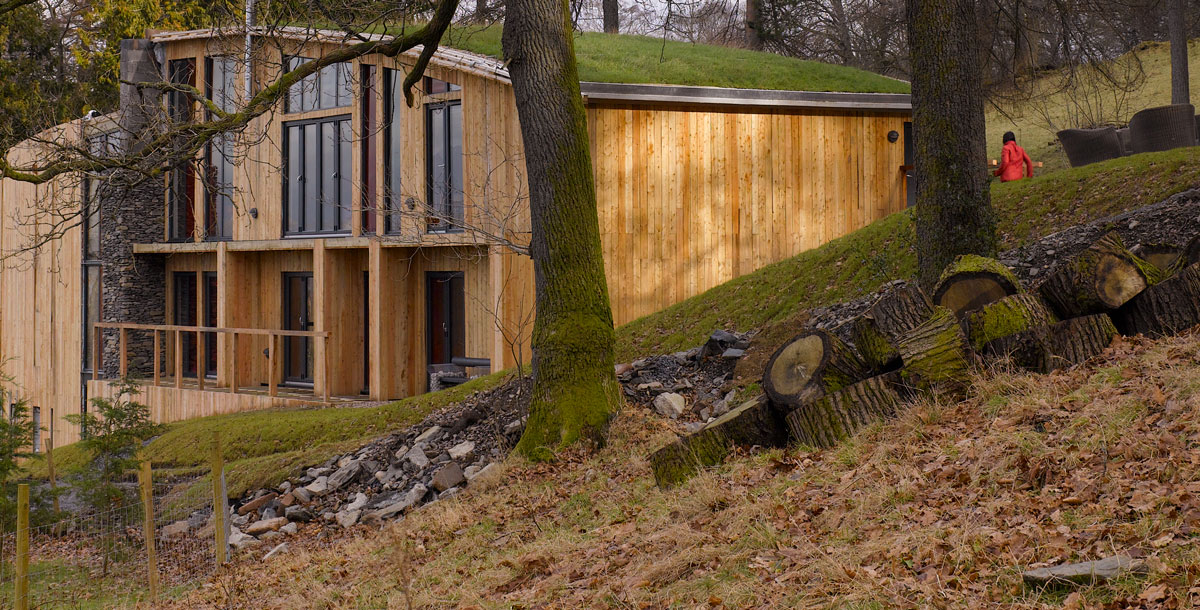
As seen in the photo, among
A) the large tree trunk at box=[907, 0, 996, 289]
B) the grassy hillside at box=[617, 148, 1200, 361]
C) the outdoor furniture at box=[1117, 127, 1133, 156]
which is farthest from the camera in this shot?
the outdoor furniture at box=[1117, 127, 1133, 156]

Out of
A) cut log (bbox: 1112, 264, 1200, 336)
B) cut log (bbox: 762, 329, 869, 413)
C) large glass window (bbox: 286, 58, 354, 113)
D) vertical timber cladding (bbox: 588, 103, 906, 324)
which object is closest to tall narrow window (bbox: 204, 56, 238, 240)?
large glass window (bbox: 286, 58, 354, 113)

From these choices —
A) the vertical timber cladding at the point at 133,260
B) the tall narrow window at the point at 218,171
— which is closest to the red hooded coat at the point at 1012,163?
the tall narrow window at the point at 218,171

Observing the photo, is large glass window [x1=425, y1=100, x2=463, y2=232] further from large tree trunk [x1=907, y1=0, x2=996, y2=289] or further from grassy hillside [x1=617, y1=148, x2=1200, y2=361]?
large tree trunk [x1=907, y1=0, x2=996, y2=289]

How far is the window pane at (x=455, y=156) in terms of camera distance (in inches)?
662

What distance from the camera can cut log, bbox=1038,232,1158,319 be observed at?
253 inches

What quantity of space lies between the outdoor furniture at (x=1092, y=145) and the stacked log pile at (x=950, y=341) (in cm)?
1085

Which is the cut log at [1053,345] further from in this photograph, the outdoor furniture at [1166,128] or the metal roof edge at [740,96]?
the outdoor furniture at [1166,128]

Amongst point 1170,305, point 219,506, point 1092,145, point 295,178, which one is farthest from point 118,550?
point 1092,145

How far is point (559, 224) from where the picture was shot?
9617 mm

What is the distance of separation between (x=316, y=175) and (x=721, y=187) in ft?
26.4

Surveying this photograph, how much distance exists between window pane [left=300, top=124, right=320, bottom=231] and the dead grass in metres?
12.8

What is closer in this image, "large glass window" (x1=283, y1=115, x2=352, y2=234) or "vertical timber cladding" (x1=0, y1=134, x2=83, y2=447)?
"large glass window" (x1=283, y1=115, x2=352, y2=234)

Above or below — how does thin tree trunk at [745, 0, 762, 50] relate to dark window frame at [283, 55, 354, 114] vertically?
above

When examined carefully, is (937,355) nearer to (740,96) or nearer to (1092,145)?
(740,96)
